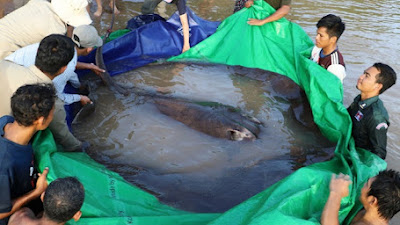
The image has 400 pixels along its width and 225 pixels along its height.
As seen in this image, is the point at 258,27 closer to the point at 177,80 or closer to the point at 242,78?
the point at 242,78

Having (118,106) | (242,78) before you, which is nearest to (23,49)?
(118,106)

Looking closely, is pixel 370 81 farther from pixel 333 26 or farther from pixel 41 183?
pixel 41 183

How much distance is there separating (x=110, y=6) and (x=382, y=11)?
7.32m

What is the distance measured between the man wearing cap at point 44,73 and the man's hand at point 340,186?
6.98ft

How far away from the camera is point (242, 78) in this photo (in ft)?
16.7

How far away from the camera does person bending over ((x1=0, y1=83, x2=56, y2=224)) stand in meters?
2.21

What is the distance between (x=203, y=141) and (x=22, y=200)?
1971mm

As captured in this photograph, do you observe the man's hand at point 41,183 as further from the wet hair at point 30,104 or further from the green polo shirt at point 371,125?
the green polo shirt at point 371,125

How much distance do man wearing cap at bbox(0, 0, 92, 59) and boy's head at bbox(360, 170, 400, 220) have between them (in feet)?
10.9

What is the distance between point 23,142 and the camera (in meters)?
2.35

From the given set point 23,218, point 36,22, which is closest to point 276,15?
point 36,22

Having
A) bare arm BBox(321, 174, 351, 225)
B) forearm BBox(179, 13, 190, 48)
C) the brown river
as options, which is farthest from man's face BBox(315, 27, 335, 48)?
bare arm BBox(321, 174, 351, 225)

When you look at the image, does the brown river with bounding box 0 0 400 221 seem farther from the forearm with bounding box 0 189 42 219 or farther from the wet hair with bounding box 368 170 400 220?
the wet hair with bounding box 368 170 400 220

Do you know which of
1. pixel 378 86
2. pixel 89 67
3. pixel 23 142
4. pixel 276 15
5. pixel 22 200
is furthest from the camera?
pixel 276 15
